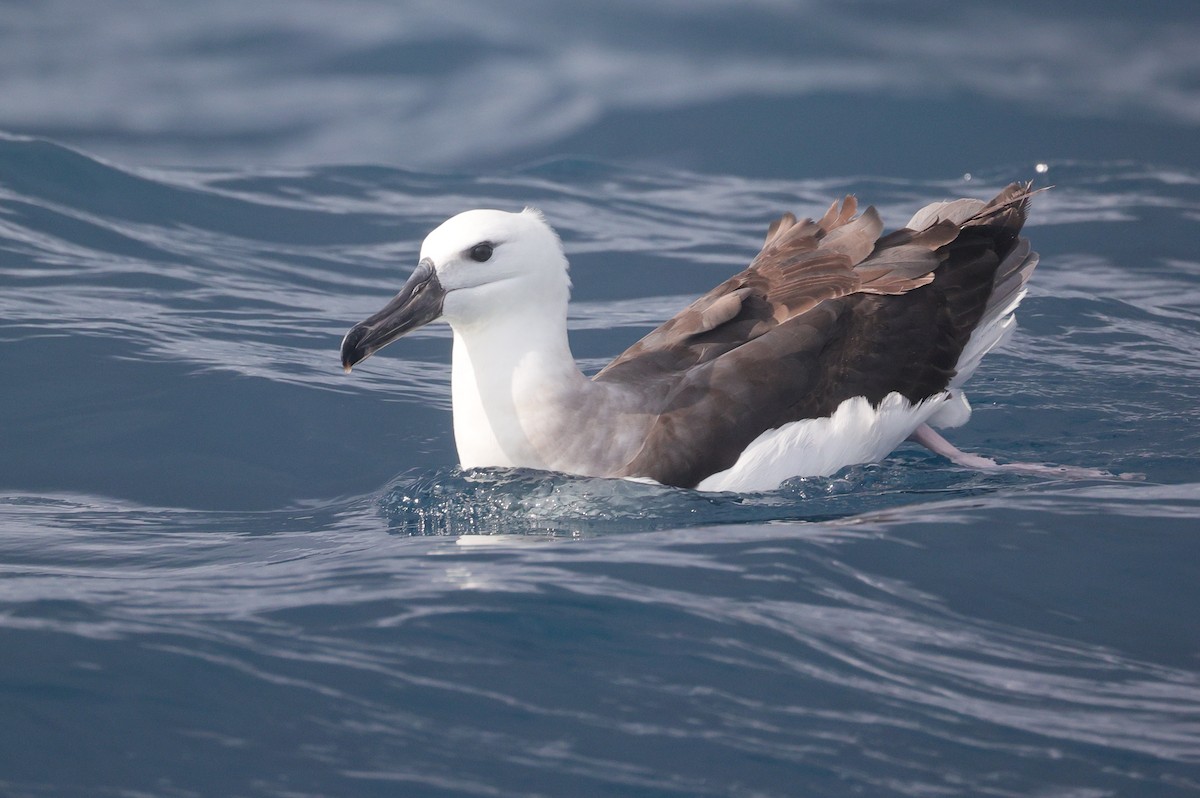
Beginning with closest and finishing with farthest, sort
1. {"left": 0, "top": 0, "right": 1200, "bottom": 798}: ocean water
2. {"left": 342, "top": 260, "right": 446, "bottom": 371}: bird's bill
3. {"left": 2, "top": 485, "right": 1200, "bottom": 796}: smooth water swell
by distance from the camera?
{"left": 2, "top": 485, "right": 1200, "bottom": 796}: smooth water swell, {"left": 0, "top": 0, "right": 1200, "bottom": 798}: ocean water, {"left": 342, "top": 260, "right": 446, "bottom": 371}: bird's bill

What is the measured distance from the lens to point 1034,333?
9820mm

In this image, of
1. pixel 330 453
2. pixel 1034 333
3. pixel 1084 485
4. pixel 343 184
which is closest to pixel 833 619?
pixel 1084 485

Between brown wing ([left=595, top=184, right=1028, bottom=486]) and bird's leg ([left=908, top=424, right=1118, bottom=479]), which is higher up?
brown wing ([left=595, top=184, right=1028, bottom=486])

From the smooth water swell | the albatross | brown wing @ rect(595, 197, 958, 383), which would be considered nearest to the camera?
the smooth water swell

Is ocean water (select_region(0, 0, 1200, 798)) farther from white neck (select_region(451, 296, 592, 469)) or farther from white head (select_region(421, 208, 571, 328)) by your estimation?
white head (select_region(421, 208, 571, 328))

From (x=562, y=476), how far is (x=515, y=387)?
1.54 feet

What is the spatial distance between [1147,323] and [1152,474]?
3326 millimetres

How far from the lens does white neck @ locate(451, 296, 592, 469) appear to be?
654 centimetres

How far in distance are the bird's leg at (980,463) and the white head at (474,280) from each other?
7.26 ft

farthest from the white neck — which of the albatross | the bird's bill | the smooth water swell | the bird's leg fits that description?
the bird's leg

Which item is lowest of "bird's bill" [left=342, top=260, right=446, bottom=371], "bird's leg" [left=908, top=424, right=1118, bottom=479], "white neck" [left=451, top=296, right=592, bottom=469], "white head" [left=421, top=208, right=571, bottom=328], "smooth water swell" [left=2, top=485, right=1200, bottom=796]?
"smooth water swell" [left=2, top=485, right=1200, bottom=796]

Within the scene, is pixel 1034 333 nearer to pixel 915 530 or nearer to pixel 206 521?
pixel 915 530

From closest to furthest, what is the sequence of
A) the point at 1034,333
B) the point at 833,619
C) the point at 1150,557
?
the point at 833,619, the point at 1150,557, the point at 1034,333

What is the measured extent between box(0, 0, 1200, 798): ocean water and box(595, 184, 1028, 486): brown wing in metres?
0.35
